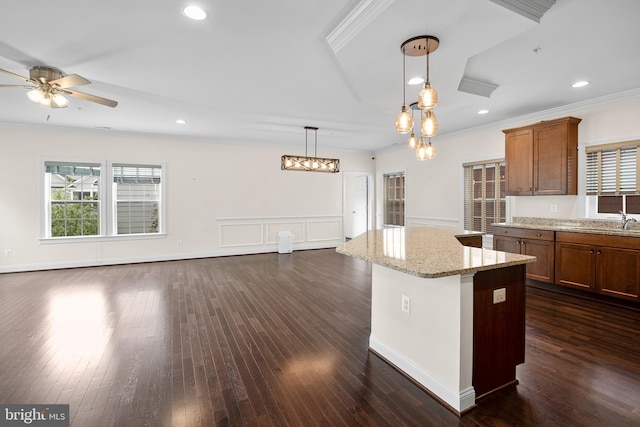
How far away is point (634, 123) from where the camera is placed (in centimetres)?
389

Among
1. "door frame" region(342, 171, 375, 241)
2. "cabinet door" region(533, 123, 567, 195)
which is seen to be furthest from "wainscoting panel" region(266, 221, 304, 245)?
"cabinet door" region(533, 123, 567, 195)

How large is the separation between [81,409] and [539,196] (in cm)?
592

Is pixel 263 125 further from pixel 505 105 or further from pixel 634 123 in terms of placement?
pixel 634 123

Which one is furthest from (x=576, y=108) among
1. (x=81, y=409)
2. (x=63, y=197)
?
(x=63, y=197)

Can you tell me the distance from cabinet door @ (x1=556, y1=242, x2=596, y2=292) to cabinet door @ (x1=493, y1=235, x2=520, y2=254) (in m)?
0.52

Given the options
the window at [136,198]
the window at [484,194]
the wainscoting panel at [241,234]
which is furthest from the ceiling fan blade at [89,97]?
the window at [484,194]

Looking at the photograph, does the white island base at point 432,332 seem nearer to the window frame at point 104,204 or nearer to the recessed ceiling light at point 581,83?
the recessed ceiling light at point 581,83

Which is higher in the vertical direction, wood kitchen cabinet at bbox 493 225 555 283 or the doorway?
the doorway

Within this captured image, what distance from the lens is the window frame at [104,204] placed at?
565cm

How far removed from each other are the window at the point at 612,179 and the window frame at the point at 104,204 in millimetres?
7460

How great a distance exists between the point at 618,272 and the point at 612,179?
1322 millimetres

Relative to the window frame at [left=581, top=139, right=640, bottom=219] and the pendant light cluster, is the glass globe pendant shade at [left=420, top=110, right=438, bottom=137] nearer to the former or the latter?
the pendant light cluster

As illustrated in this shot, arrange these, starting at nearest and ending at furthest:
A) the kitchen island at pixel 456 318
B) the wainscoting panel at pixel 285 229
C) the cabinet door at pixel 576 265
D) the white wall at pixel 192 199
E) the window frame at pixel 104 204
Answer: the kitchen island at pixel 456 318 → the cabinet door at pixel 576 265 → the white wall at pixel 192 199 → the window frame at pixel 104 204 → the wainscoting panel at pixel 285 229

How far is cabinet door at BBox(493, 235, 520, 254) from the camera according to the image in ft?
14.9
